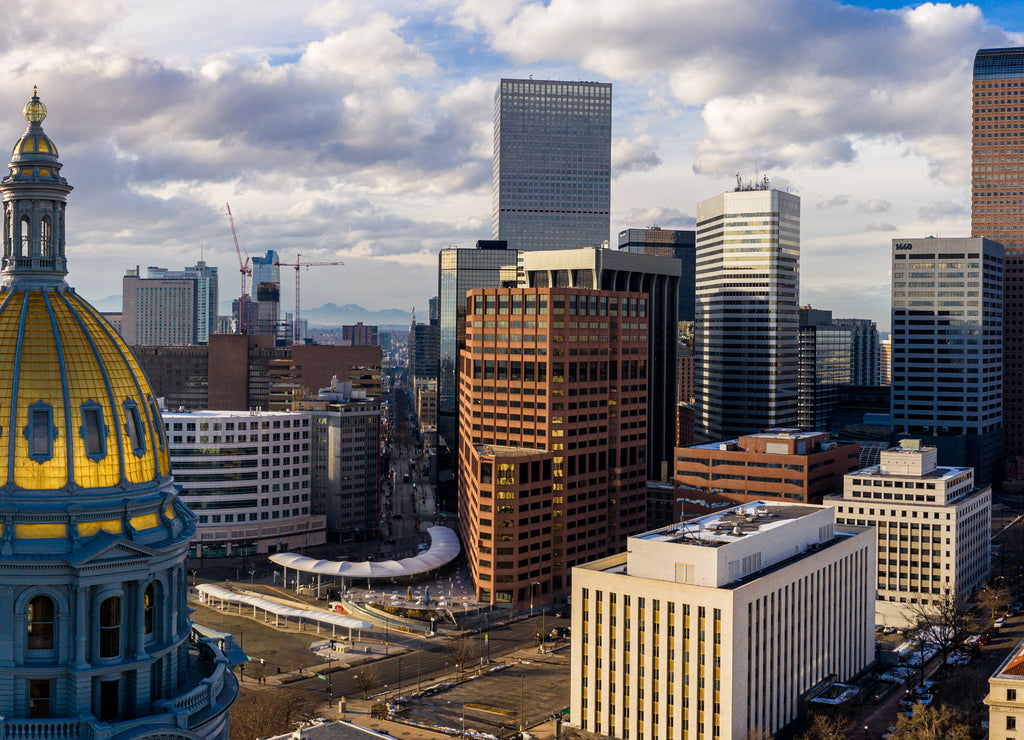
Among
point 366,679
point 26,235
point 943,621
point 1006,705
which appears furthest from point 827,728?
point 26,235

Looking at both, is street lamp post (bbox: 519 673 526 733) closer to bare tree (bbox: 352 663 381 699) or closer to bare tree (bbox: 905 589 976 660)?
bare tree (bbox: 352 663 381 699)

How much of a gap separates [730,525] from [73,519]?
335 feet

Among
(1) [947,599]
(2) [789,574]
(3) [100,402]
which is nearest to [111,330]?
(3) [100,402]

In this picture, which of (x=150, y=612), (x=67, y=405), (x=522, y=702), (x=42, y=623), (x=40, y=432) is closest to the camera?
(x=42, y=623)

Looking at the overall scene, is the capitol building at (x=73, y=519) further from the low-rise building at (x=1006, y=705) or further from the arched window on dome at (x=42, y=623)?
the low-rise building at (x=1006, y=705)

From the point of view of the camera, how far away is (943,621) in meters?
175

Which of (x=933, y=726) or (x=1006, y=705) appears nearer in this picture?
(x=1006, y=705)

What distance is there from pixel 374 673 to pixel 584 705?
4005 cm

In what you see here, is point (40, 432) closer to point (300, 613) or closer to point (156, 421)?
point (156, 421)

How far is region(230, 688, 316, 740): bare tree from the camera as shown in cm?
12388

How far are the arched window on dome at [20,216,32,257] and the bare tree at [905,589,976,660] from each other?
143 m

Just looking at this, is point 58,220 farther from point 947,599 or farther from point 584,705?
point 947,599

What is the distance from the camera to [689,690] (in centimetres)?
12938

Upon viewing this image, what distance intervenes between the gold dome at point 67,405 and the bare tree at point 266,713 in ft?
195
